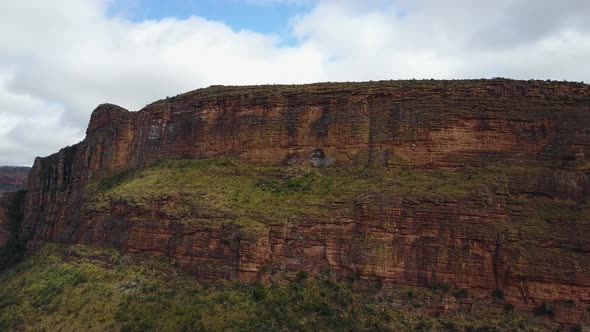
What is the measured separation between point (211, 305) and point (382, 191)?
14.1m

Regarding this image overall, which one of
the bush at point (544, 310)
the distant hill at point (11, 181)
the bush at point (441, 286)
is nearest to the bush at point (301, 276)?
the bush at point (441, 286)

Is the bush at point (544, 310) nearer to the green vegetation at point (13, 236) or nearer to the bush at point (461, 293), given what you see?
the bush at point (461, 293)

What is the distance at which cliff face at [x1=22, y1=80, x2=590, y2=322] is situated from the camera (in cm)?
3222

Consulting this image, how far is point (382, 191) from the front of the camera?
3644 cm

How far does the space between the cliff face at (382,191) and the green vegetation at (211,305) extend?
118 centimetres

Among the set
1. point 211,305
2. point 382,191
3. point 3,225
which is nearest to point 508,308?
point 382,191

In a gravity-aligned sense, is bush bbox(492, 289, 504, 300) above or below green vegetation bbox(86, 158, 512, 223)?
below

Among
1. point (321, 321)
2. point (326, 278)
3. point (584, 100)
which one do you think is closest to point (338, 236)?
point (326, 278)

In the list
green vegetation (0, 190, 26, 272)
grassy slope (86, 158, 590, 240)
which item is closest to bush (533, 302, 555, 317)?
grassy slope (86, 158, 590, 240)

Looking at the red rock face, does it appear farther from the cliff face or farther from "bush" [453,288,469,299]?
"bush" [453,288,469,299]

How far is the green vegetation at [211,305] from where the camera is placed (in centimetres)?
3091

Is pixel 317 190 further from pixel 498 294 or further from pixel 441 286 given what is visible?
pixel 498 294

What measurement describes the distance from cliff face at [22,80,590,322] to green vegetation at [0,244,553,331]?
3.89 feet

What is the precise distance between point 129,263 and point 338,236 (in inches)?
658
